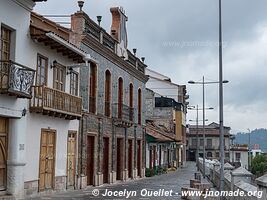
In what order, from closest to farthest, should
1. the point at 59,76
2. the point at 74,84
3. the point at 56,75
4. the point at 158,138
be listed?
the point at 56,75, the point at 59,76, the point at 74,84, the point at 158,138

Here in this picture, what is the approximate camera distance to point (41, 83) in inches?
781

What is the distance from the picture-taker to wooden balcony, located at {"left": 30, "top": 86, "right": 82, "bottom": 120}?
18.6 metres

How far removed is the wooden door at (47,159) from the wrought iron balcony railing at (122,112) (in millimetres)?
9010

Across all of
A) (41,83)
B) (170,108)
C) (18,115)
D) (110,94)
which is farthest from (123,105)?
(170,108)

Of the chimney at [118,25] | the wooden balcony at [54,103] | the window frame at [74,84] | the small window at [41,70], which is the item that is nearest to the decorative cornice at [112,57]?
the chimney at [118,25]

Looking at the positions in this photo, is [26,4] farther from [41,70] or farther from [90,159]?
[90,159]

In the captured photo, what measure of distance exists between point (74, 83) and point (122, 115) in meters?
7.88

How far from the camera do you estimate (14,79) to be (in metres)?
16.0

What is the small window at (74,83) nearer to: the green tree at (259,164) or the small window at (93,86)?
the small window at (93,86)

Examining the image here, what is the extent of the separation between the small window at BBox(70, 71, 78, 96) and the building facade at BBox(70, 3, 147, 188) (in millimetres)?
601

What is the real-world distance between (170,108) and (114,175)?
1142 inches

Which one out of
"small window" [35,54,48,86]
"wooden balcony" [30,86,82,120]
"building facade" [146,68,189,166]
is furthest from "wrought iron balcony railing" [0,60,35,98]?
"building facade" [146,68,189,166]

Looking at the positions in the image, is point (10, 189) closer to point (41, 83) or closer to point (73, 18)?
point (41, 83)

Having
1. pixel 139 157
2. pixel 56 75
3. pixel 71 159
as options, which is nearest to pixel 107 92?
pixel 71 159
